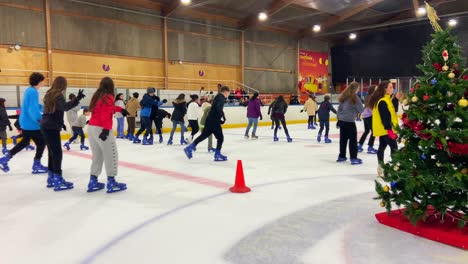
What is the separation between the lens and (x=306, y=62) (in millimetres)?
27047

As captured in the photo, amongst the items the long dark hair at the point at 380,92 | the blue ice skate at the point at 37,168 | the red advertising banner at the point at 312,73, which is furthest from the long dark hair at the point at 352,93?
the red advertising banner at the point at 312,73

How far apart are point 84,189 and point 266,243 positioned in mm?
2677

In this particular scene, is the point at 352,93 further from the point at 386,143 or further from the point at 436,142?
the point at 436,142

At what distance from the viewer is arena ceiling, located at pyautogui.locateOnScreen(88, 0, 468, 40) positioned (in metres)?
19.5

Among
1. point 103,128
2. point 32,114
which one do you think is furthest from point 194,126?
point 103,128

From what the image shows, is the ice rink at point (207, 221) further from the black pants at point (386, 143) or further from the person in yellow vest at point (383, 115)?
the person in yellow vest at point (383, 115)

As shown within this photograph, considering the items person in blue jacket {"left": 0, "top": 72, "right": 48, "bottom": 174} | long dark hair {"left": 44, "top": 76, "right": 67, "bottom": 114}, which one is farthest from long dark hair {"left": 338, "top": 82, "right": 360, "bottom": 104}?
person in blue jacket {"left": 0, "top": 72, "right": 48, "bottom": 174}

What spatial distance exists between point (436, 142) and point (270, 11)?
1928 centimetres

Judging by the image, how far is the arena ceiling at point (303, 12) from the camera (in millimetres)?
19547

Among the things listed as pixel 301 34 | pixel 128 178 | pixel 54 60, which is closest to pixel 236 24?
pixel 301 34

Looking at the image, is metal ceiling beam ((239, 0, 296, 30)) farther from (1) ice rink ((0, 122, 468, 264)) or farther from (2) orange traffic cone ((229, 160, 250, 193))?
(2) orange traffic cone ((229, 160, 250, 193))

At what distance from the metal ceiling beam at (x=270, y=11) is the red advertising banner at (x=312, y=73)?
5574mm

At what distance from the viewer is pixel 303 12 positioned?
22.4 m

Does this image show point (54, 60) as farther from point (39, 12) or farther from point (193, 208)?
point (193, 208)
